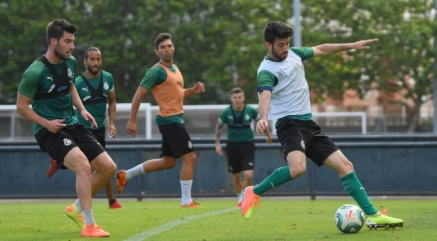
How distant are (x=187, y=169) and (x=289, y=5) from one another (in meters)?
37.0

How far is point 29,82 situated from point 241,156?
8420mm

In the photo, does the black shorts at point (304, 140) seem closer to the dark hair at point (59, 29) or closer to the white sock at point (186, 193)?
the dark hair at point (59, 29)

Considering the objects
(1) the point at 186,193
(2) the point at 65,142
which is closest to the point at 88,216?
(2) the point at 65,142

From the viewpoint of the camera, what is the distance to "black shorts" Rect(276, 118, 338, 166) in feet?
34.8

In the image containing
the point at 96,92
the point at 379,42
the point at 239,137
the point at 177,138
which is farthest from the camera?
the point at 379,42

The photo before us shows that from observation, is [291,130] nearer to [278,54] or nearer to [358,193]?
[278,54]

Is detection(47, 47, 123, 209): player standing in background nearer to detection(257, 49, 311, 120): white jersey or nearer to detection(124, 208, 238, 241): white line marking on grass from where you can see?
detection(124, 208, 238, 241): white line marking on grass

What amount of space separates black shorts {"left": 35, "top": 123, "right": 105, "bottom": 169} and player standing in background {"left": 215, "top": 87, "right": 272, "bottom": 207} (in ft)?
24.8

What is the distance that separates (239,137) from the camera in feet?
61.3

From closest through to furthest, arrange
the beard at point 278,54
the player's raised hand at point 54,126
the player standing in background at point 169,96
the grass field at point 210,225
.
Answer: the grass field at point 210,225 → the player's raised hand at point 54,126 → the beard at point 278,54 → the player standing in background at point 169,96

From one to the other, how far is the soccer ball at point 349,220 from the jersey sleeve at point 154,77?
18.5 feet

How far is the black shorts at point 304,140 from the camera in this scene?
34.8ft

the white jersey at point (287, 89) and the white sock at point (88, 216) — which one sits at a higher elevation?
the white jersey at point (287, 89)

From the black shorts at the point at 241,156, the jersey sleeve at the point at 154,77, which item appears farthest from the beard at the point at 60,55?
the black shorts at the point at 241,156
